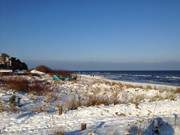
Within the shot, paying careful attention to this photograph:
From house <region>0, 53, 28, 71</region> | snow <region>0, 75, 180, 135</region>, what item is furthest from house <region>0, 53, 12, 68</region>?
snow <region>0, 75, 180, 135</region>

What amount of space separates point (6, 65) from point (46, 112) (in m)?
34.2

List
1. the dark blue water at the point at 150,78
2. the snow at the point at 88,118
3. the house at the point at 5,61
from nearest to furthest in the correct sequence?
the snow at the point at 88,118
the house at the point at 5,61
the dark blue water at the point at 150,78

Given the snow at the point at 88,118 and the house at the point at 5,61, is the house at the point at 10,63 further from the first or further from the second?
the snow at the point at 88,118

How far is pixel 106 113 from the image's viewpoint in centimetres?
1008

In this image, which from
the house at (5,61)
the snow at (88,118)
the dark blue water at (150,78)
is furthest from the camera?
the dark blue water at (150,78)

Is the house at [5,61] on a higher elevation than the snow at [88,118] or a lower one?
higher

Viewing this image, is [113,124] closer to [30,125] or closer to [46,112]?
[30,125]

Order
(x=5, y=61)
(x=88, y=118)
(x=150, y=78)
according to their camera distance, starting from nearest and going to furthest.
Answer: (x=88, y=118) → (x=5, y=61) → (x=150, y=78)

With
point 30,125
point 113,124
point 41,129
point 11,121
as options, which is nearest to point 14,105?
point 11,121

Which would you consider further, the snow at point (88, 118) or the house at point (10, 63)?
the house at point (10, 63)

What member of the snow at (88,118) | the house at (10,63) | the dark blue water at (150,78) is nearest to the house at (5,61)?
the house at (10,63)

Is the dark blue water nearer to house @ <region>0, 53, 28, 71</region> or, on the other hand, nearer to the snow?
house @ <region>0, 53, 28, 71</region>

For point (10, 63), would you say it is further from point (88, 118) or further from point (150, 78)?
point (88, 118)

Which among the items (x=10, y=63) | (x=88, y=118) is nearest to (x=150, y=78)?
(x=10, y=63)
